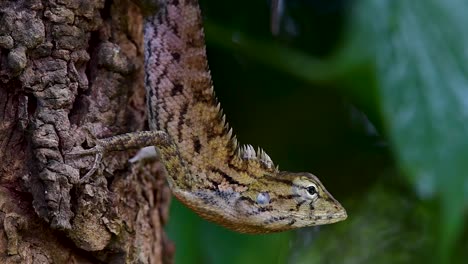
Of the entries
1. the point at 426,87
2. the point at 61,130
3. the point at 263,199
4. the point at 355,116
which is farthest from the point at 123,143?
the point at 355,116

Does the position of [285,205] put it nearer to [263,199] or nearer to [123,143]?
[263,199]

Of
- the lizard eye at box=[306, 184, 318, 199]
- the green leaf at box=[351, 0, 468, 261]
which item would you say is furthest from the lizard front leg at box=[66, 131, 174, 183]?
the green leaf at box=[351, 0, 468, 261]

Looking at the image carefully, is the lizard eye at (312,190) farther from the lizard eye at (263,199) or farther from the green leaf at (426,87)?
the green leaf at (426,87)

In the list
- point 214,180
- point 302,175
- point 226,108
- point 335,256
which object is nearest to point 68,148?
point 214,180

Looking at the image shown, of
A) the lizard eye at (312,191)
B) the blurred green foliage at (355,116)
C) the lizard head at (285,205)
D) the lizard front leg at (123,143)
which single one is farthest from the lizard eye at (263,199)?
the blurred green foliage at (355,116)

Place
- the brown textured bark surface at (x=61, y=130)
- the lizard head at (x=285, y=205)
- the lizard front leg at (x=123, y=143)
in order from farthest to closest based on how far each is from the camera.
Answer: the lizard head at (x=285, y=205)
the lizard front leg at (x=123, y=143)
the brown textured bark surface at (x=61, y=130)

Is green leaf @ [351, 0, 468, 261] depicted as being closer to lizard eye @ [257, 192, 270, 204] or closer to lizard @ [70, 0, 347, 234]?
lizard @ [70, 0, 347, 234]

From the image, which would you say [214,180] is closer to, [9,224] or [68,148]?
[68,148]

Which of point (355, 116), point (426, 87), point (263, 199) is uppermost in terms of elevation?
point (426, 87)
